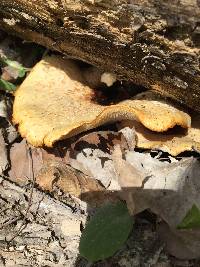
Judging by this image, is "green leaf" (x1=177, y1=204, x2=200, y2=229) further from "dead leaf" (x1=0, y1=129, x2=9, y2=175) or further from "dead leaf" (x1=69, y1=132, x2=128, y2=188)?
"dead leaf" (x1=0, y1=129, x2=9, y2=175)

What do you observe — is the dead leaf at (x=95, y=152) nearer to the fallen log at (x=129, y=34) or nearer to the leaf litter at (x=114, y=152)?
the leaf litter at (x=114, y=152)

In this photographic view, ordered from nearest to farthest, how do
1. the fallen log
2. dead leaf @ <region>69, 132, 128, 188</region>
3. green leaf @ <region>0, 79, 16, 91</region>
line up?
the fallen log < dead leaf @ <region>69, 132, 128, 188</region> < green leaf @ <region>0, 79, 16, 91</region>

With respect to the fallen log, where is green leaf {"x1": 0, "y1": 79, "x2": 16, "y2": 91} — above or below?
below

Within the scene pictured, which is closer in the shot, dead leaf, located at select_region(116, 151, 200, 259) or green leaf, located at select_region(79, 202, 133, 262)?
green leaf, located at select_region(79, 202, 133, 262)

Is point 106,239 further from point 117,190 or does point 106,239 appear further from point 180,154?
point 180,154

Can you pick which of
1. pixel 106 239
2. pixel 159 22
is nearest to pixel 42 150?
pixel 106 239

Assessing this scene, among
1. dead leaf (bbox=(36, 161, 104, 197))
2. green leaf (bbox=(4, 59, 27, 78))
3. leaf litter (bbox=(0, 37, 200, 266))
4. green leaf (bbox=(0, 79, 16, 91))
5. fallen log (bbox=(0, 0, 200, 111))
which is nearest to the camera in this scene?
fallen log (bbox=(0, 0, 200, 111))

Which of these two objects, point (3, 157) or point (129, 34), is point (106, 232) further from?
point (129, 34)

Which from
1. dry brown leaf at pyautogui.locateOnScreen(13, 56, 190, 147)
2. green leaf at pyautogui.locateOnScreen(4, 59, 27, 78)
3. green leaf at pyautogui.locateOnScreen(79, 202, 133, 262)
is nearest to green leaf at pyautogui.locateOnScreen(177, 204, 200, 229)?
green leaf at pyautogui.locateOnScreen(79, 202, 133, 262)

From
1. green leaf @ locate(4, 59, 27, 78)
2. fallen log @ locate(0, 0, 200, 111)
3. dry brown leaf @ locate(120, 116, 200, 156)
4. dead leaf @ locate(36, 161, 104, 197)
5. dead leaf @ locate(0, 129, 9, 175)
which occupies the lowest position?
dead leaf @ locate(0, 129, 9, 175)
